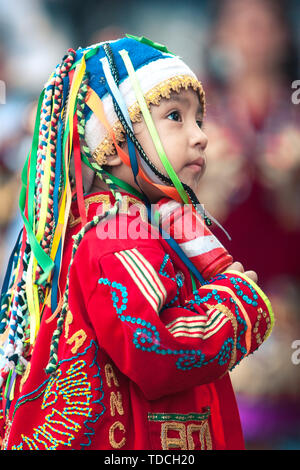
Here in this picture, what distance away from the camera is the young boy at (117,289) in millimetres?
1131

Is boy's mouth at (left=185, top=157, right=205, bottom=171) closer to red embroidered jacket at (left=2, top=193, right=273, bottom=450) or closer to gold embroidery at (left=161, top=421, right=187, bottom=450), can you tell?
red embroidered jacket at (left=2, top=193, right=273, bottom=450)

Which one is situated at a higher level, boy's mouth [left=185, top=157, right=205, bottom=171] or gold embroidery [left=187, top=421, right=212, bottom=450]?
boy's mouth [left=185, top=157, right=205, bottom=171]

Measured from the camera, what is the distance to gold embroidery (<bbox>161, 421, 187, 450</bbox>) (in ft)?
3.88

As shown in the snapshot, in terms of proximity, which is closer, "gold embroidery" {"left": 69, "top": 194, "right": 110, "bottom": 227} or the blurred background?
"gold embroidery" {"left": 69, "top": 194, "right": 110, "bottom": 227}

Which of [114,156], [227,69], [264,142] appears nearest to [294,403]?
[264,142]

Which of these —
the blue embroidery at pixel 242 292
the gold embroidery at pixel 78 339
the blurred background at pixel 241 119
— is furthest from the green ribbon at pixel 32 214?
the blurred background at pixel 241 119

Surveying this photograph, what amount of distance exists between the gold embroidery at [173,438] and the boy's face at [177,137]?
1.70ft

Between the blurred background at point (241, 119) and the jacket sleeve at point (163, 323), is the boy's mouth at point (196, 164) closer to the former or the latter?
the jacket sleeve at point (163, 323)

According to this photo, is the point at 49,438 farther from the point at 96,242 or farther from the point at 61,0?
the point at 61,0

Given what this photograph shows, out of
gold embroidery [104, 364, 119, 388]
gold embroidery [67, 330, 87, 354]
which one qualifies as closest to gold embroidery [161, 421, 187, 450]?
gold embroidery [104, 364, 119, 388]

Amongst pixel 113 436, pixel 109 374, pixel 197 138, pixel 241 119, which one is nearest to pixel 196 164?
pixel 197 138

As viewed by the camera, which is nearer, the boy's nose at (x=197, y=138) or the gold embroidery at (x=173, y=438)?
the gold embroidery at (x=173, y=438)

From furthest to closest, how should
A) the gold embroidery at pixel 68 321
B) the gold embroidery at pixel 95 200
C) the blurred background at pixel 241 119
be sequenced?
the blurred background at pixel 241 119 < the gold embroidery at pixel 95 200 < the gold embroidery at pixel 68 321
